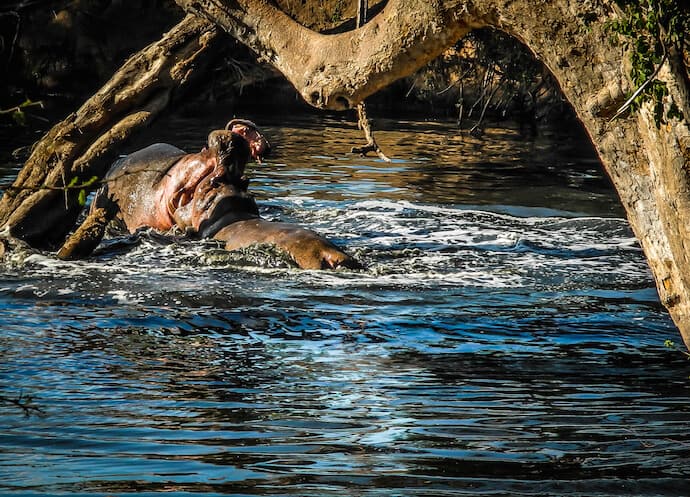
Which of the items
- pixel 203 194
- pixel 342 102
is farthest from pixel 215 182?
pixel 342 102

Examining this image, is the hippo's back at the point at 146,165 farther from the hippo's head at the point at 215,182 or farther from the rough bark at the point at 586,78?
the rough bark at the point at 586,78

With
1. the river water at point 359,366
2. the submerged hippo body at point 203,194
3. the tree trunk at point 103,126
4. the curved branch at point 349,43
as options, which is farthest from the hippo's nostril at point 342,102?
the tree trunk at point 103,126

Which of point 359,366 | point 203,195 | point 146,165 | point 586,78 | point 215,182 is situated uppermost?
point 586,78

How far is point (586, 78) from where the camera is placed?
587cm

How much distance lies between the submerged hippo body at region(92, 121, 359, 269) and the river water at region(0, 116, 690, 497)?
1.25 ft

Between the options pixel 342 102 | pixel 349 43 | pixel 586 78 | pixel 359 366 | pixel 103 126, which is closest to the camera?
pixel 586 78

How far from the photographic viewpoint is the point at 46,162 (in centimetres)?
1096

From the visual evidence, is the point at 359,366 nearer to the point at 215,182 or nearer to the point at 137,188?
the point at 215,182

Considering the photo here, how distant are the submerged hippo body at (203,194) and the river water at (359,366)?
15.0 inches

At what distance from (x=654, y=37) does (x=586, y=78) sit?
0.53m

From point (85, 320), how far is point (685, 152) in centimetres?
483

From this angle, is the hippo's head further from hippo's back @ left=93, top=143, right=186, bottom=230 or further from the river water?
the river water

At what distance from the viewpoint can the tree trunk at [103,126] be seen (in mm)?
10891

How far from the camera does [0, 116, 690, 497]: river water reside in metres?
5.40
